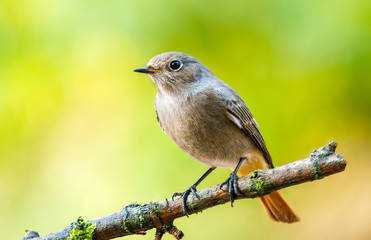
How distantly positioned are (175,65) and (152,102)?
66 centimetres

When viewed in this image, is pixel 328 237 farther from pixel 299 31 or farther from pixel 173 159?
pixel 299 31

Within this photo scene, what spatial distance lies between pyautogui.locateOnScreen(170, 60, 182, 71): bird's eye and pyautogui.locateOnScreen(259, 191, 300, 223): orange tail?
5.80ft

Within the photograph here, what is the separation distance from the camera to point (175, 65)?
517 cm

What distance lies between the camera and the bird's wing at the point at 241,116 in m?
4.91

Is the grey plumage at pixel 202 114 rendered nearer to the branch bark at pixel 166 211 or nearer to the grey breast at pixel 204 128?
the grey breast at pixel 204 128

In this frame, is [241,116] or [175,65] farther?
[175,65]

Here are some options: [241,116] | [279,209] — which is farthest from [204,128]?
[279,209]

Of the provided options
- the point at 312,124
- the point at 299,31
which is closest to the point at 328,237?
the point at 312,124

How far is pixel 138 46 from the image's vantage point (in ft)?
16.9

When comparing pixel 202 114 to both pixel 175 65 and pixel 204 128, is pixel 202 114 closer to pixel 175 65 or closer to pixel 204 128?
pixel 204 128

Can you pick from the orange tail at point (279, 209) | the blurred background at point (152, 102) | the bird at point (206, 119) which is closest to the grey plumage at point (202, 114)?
the bird at point (206, 119)

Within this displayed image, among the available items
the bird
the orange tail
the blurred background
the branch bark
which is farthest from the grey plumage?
the branch bark

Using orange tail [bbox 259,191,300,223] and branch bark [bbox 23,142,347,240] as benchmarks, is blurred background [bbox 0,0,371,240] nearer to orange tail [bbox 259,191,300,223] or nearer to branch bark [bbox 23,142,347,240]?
orange tail [bbox 259,191,300,223]

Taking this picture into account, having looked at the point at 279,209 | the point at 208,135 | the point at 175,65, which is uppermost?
the point at 175,65
